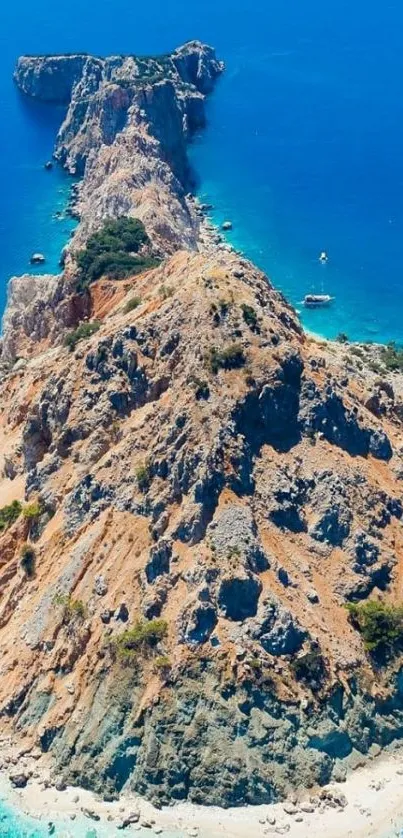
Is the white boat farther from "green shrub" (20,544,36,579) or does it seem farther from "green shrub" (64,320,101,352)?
"green shrub" (20,544,36,579)

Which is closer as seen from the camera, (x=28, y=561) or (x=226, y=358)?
(x=226, y=358)

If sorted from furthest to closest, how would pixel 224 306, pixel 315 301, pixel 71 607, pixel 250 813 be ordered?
pixel 315 301 < pixel 224 306 < pixel 71 607 < pixel 250 813

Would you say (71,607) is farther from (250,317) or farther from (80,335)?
(80,335)

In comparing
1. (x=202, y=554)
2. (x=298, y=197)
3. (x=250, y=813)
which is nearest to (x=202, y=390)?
(x=202, y=554)

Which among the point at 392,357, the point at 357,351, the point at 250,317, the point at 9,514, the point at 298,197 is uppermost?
the point at 298,197

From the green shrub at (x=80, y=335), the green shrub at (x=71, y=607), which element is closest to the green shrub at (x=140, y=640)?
the green shrub at (x=71, y=607)

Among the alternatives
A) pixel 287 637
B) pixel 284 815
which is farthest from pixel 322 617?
pixel 284 815
